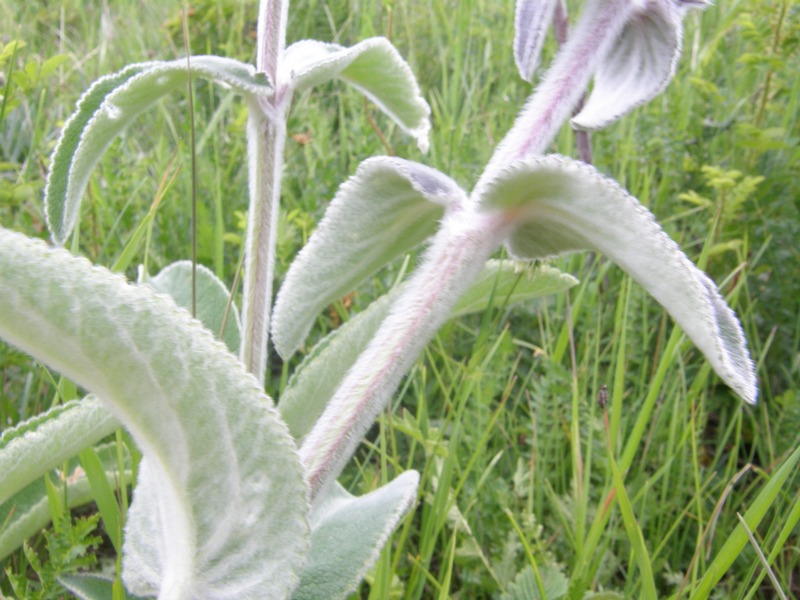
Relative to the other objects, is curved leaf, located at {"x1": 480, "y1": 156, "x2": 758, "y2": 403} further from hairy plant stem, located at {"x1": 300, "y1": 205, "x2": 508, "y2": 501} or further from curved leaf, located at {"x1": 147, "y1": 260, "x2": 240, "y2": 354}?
curved leaf, located at {"x1": 147, "y1": 260, "x2": 240, "y2": 354}

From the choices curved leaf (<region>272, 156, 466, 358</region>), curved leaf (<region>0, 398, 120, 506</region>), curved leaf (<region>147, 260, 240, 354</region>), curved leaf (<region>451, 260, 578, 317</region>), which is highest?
curved leaf (<region>272, 156, 466, 358</region>)

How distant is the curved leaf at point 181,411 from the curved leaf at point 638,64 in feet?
1.60

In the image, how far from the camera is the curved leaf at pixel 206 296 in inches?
43.4

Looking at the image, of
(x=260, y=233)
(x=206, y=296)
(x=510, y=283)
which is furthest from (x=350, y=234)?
(x=206, y=296)

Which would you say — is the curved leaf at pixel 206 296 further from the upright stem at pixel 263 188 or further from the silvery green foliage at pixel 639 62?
the silvery green foliage at pixel 639 62

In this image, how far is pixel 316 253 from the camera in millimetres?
857

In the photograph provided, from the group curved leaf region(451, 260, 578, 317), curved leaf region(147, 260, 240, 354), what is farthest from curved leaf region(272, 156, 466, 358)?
curved leaf region(147, 260, 240, 354)

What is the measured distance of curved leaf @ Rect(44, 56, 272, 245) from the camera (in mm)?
870

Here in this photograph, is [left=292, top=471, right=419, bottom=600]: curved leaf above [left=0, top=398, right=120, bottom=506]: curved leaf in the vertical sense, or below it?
below

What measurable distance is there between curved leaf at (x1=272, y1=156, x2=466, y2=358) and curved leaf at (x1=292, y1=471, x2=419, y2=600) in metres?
0.19

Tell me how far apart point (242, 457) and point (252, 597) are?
0.42 ft

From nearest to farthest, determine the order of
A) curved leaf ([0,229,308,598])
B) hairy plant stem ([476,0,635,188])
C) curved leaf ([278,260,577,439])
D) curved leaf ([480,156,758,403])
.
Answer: curved leaf ([0,229,308,598]) → curved leaf ([480,156,758,403]) → hairy plant stem ([476,0,635,188]) → curved leaf ([278,260,577,439])

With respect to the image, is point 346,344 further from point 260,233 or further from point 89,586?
point 89,586

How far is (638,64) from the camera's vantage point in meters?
0.92
